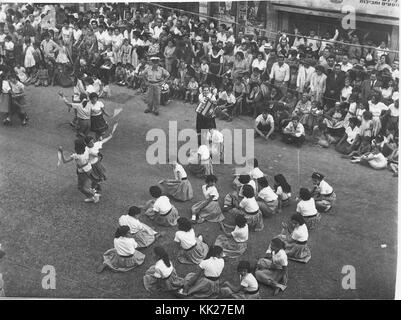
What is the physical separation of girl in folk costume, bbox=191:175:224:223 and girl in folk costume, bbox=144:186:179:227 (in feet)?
1.42

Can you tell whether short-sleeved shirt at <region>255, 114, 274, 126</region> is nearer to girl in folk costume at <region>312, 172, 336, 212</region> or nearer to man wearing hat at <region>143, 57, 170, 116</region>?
man wearing hat at <region>143, 57, 170, 116</region>

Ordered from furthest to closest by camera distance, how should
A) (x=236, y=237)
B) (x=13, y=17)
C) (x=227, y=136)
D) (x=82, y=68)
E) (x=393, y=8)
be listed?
(x=13, y=17)
(x=82, y=68)
(x=393, y=8)
(x=227, y=136)
(x=236, y=237)

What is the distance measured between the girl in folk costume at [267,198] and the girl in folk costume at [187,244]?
181 cm

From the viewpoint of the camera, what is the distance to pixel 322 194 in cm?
1141

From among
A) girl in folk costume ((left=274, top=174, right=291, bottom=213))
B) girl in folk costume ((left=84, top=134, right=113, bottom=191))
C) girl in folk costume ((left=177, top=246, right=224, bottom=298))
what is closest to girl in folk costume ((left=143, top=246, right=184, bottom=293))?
girl in folk costume ((left=177, top=246, right=224, bottom=298))

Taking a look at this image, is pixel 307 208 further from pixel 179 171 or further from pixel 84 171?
pixel 84 171

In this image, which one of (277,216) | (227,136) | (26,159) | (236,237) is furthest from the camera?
(227,136)

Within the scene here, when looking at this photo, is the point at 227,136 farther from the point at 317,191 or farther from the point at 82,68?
the point at 82,68

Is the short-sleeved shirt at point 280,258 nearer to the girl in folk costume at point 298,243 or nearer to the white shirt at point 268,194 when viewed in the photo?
the girl in folk costume at point 298,243

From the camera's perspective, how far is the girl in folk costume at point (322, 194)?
444 inches

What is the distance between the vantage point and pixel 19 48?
682 inches

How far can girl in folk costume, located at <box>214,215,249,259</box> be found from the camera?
33.2ft

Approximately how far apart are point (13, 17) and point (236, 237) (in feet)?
41.9
